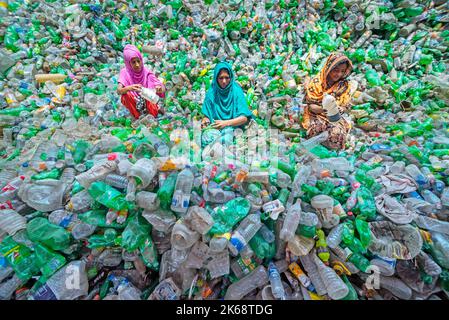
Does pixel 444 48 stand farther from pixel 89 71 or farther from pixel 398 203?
pixel 89 71

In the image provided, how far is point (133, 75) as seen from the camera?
3271mm

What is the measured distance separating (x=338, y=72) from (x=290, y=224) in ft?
6.79

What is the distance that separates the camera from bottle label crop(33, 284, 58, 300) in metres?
1.48

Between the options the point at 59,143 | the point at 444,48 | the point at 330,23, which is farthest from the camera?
the point at 330,23

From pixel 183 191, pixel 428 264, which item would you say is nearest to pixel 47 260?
pixel 183 191

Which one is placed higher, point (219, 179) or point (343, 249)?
point (219, 179)

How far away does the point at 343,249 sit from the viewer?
5.22 ft

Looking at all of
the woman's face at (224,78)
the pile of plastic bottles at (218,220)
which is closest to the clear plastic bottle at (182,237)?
the pile of plastic bottles at (218,220)

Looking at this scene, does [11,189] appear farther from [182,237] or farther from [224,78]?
[224,78]

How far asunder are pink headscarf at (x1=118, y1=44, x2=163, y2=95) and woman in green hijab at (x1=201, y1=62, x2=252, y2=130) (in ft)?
3.03

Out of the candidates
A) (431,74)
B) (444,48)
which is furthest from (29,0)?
(444,48)

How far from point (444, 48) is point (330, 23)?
2.10m

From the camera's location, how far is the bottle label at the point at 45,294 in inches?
58.2

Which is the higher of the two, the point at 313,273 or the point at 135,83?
the point at 135,83
